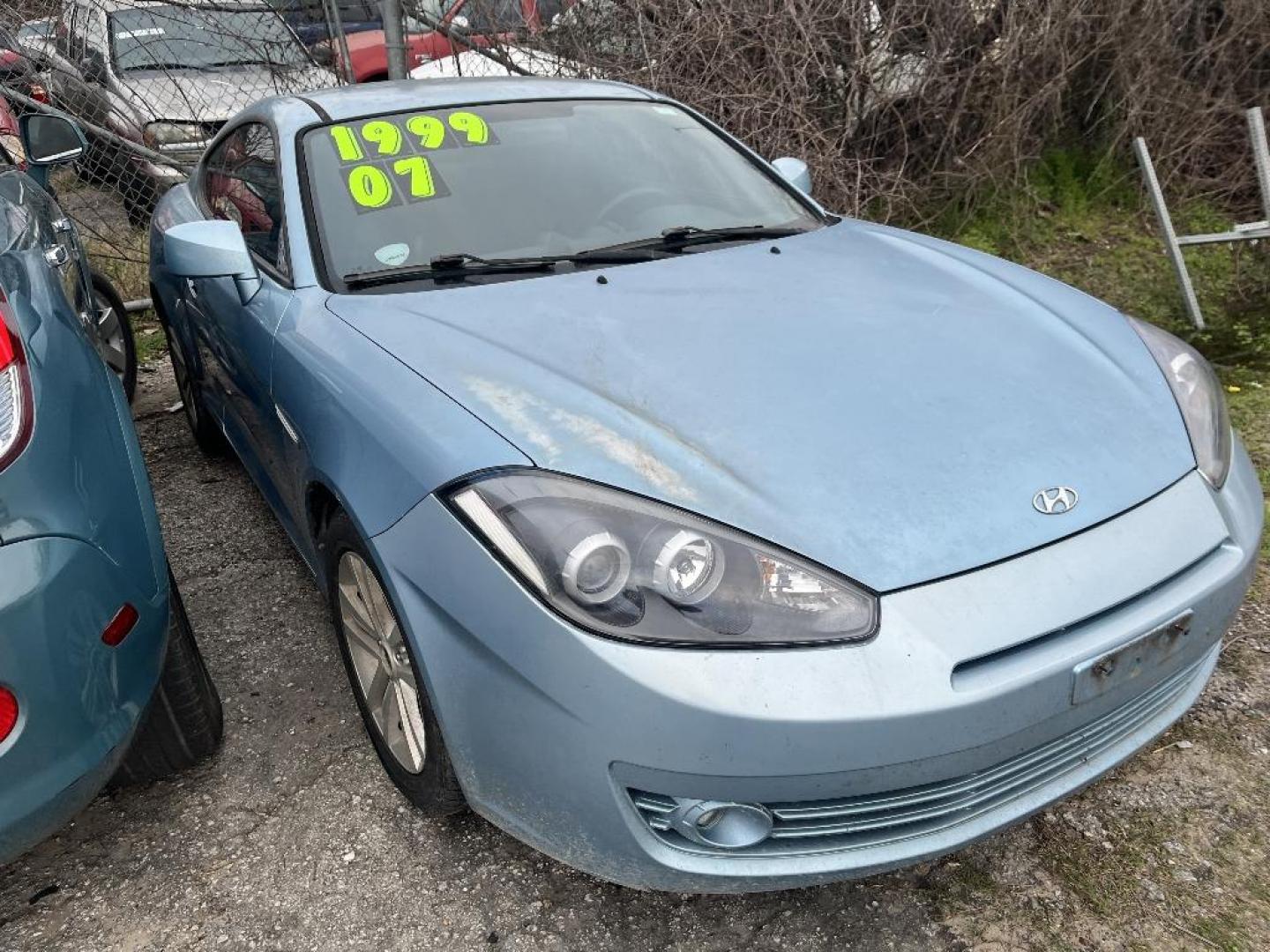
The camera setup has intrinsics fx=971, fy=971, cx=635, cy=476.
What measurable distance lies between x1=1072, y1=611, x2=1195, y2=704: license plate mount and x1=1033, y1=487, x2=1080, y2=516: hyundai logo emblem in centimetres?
23

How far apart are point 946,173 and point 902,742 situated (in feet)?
15.9

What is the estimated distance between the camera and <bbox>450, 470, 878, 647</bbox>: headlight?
55.9 inches

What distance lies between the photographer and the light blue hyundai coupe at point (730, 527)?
141 centimetres

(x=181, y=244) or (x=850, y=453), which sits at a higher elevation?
(x=181, y=244)

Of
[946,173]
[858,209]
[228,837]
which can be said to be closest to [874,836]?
[228,837]

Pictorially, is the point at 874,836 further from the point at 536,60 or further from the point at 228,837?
the point at 536,60

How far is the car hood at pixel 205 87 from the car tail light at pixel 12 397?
4.34 metres

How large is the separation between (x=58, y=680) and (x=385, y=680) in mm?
650

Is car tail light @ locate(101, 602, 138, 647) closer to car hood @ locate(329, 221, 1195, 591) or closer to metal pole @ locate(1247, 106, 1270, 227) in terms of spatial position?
car hood @ locate(329, 221, 1195, 591)

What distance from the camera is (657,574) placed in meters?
1.46

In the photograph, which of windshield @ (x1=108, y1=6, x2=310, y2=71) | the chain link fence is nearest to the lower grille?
the chain link fence

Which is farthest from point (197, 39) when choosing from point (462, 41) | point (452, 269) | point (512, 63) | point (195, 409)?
point (452, 269)

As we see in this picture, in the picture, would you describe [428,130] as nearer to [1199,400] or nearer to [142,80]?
[1199,400]

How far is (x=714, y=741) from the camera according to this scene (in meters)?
1.37
